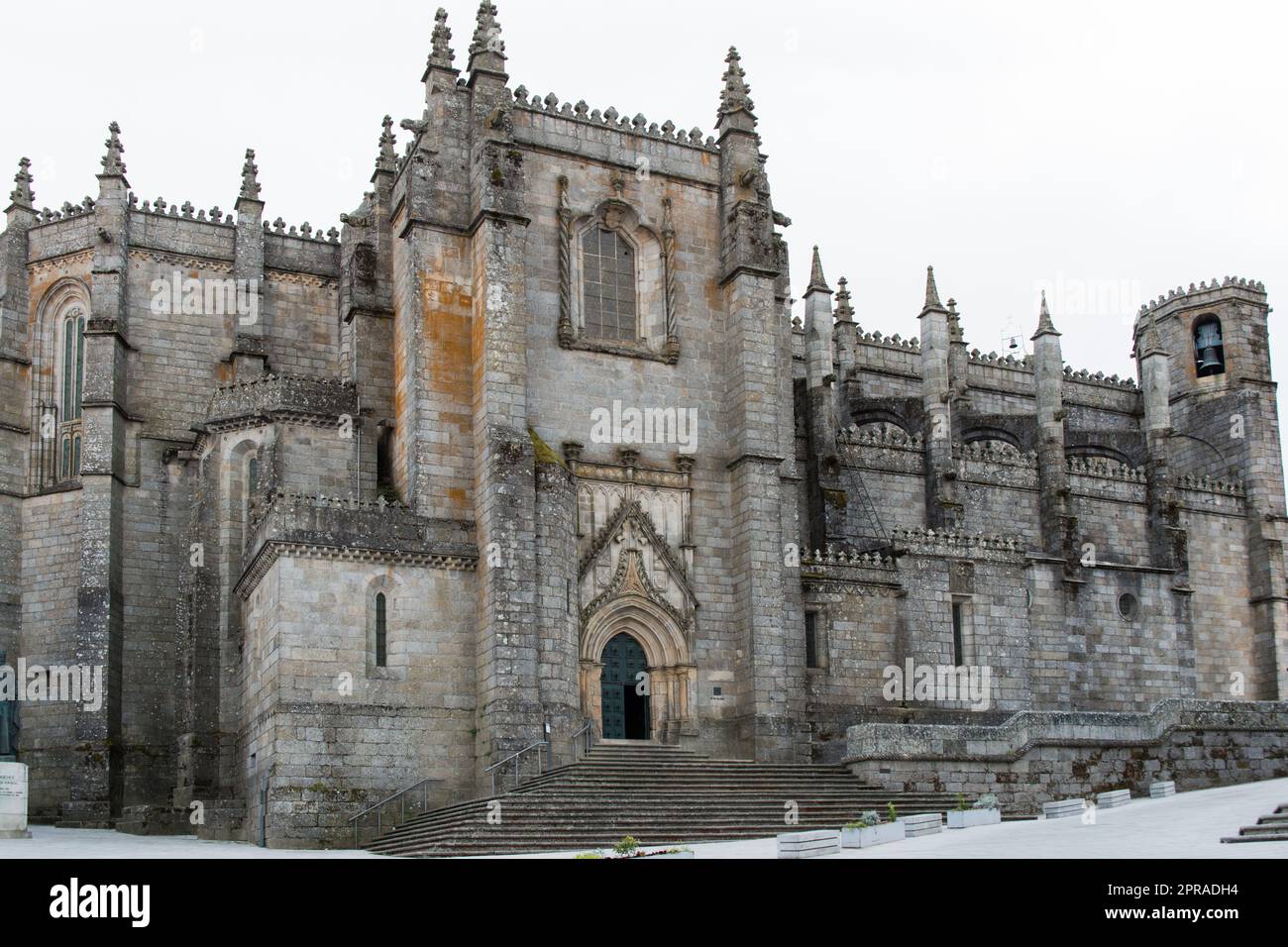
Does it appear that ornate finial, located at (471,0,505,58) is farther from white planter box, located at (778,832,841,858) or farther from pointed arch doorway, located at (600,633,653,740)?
white planter box, located at (778,832,841,858)

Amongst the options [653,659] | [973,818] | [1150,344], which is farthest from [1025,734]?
[1150,344]

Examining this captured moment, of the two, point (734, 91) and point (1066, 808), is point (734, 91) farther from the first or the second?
point (1066, 808)

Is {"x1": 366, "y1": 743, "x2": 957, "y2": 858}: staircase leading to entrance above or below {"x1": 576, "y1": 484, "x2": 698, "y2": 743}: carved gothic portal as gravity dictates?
below

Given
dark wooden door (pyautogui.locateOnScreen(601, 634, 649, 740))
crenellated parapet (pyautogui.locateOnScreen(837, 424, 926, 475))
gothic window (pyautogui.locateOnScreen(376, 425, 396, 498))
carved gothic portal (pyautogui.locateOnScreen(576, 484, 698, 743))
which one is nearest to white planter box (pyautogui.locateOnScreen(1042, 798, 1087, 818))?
carved gothic portal (pyautogui.locateOnScreen(576, 484, 698, 743))

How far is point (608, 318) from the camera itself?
3725cm

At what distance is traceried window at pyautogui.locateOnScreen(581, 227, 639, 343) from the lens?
122 feet

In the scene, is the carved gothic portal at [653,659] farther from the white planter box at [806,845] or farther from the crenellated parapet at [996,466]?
the crenellated parapet at [996,466]

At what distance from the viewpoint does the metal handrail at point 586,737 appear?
32750 millimetres

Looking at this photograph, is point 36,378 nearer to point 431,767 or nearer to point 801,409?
point 431,767

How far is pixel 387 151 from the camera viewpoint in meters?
41.7

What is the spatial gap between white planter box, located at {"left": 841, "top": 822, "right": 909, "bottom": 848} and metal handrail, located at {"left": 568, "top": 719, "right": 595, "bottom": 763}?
8375 millimetres

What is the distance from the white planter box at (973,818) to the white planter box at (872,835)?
A: 1715 millimetres
